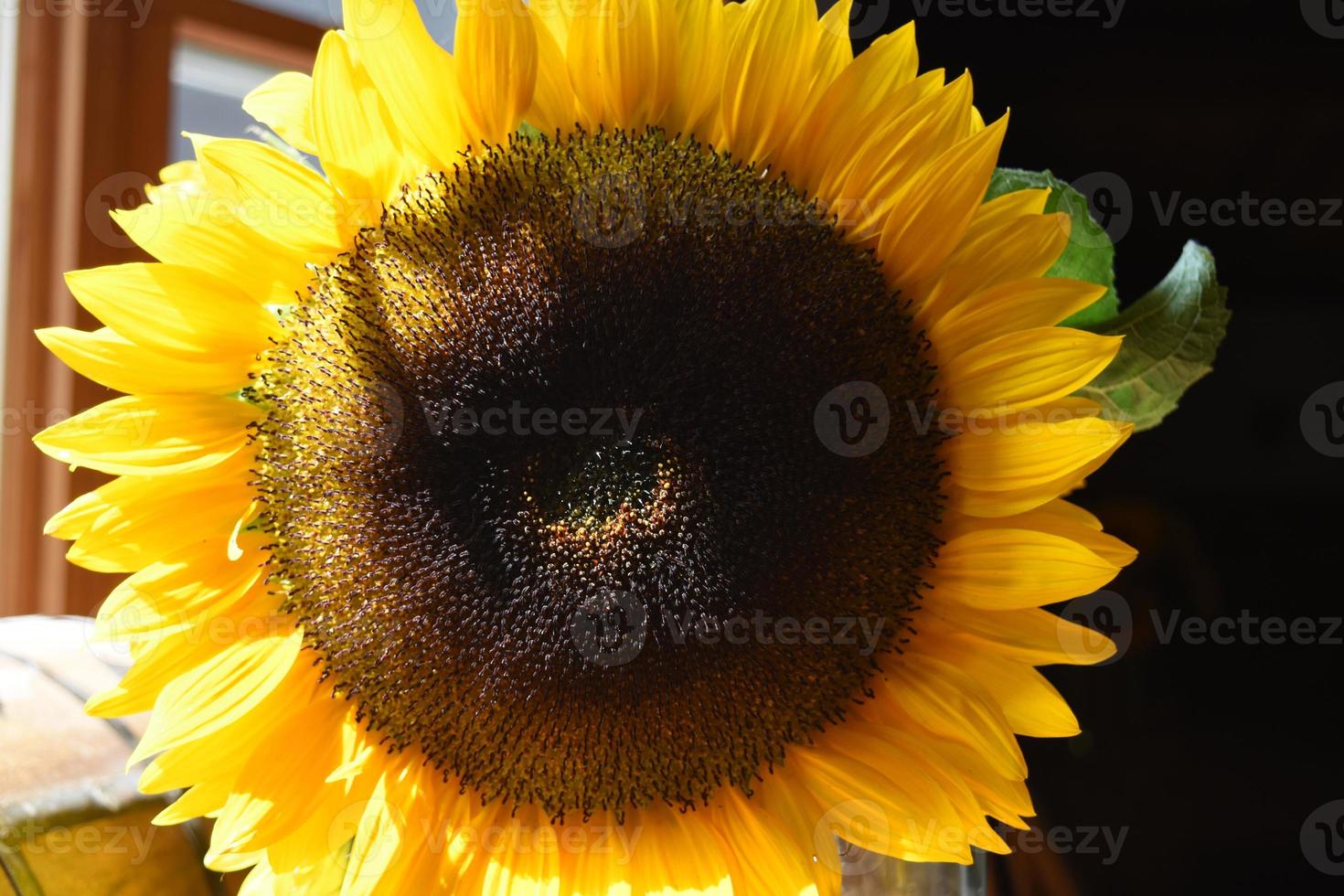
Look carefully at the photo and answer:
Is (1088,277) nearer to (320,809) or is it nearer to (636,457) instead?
(636,457)

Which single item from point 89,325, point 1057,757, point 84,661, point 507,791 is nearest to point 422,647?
point 507,791

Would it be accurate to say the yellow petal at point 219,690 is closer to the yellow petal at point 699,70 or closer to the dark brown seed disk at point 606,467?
the dark brown seed disk at point 606,467

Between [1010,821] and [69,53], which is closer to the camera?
[1010,821]

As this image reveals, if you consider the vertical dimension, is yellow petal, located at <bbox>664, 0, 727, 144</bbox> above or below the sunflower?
above

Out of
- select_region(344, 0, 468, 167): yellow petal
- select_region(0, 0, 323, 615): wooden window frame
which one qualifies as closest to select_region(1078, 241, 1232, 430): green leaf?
select_region(344, 0, 468, 167): yellow petal

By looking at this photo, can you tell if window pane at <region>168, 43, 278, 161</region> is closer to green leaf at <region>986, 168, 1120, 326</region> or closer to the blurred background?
the blurred background

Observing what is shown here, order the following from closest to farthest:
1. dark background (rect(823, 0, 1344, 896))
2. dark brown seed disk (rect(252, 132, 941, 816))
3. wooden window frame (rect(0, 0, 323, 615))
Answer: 1. dark brown seed disk (rect(252, 132, 941, 816))
2. wooden window frame (rect(0, 0, 323, 615))
3. dark background (rect(823, 0, 1344, 896))
